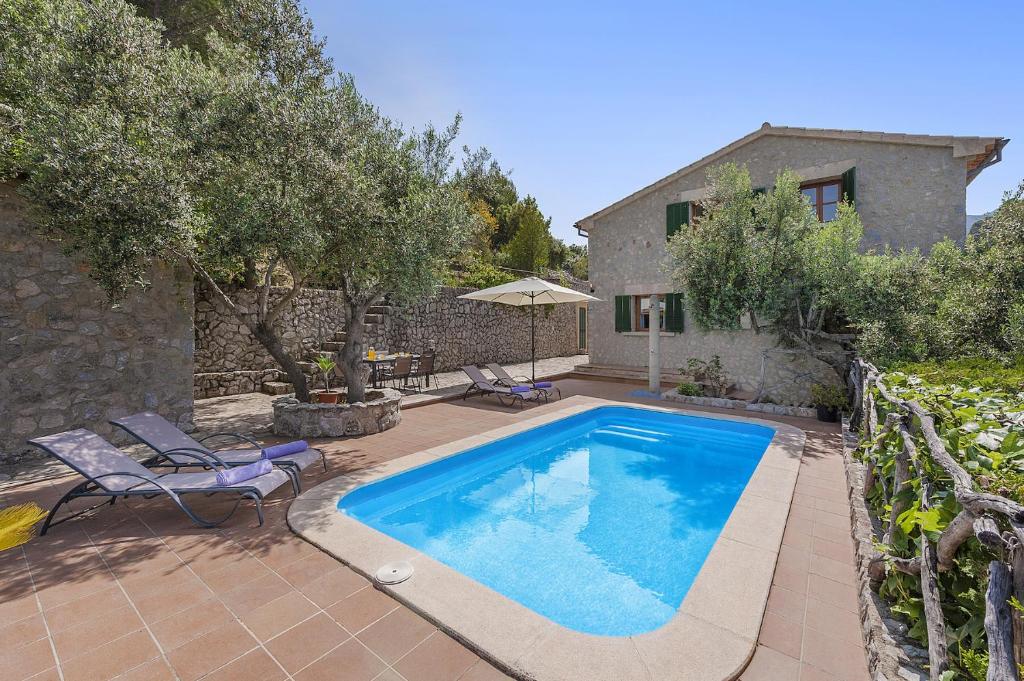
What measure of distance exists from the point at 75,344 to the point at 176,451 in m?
3.26

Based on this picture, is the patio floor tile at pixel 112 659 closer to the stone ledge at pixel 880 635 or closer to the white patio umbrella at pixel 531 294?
the stone ledge at pixel 880 635

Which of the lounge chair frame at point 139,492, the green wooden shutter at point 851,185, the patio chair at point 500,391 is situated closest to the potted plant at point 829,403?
the green wooden shutter at point 851,185

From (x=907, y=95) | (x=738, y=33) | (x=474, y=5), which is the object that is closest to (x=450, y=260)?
(x=474, y=5)

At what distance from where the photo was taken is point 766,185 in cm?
1202

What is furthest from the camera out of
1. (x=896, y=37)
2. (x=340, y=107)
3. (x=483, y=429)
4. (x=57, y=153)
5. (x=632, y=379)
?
(x=632, y=379)

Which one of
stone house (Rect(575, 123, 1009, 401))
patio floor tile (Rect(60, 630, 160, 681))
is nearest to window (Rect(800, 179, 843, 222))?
stone house (Rect(575, 123, 1009, 401))

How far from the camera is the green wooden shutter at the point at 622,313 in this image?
14.7 meters

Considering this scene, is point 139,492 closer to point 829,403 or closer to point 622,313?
point 829,403

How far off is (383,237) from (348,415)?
10.2 feet

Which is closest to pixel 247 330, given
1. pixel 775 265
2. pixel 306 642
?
pixel 306 642

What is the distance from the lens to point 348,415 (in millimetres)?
7348

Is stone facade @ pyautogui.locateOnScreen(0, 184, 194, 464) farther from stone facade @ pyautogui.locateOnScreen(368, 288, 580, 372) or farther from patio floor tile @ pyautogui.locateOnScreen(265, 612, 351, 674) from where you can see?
stone facade @ pyautogui.locateOnScreen(368, 288, 580, 372)

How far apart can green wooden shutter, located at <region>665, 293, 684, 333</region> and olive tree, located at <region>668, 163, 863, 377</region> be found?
3.46 metres

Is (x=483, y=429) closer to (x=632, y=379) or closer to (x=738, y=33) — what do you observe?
(x=632, y=379)
